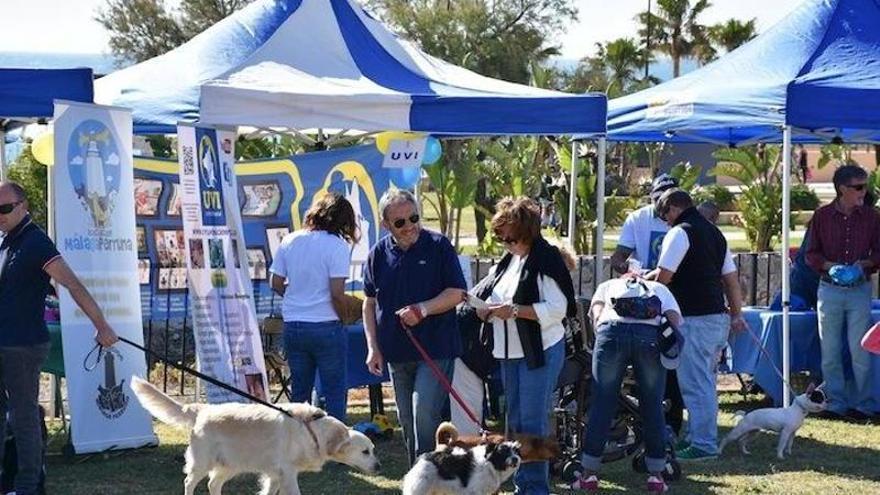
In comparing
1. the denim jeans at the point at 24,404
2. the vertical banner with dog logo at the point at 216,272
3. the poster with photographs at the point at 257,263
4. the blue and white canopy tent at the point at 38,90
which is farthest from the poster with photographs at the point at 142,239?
the denim jeans at the point at 24,404

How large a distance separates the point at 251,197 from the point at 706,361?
Answer: 14.0ft

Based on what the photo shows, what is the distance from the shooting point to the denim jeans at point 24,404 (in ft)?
→ 23.6

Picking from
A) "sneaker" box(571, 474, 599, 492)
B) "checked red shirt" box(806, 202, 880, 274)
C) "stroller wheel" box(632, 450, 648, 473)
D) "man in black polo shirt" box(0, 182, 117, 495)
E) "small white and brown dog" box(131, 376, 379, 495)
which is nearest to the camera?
"man in black polo shirt" box(0, 182, 117, 495)

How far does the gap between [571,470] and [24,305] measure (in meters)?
3.06

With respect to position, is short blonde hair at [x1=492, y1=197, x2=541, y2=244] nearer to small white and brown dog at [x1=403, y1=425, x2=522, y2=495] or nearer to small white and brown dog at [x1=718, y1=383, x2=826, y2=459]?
small white and brown dog at [x1=403, y1=425, x2=522, y2=495]

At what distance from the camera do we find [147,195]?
11.4 meters

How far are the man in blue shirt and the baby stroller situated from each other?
1.51 meters

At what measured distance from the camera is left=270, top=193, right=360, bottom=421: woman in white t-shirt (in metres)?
8.33

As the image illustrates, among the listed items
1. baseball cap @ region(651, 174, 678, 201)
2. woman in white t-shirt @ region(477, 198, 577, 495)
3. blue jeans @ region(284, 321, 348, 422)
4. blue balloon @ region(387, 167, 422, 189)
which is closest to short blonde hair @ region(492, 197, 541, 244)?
woman in white t-shirt @ region(477, 198, 577, 495)

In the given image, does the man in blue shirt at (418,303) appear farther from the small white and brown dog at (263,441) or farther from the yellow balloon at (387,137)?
the yellow balloon at (387,137)

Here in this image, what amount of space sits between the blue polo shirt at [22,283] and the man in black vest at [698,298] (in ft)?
11.6

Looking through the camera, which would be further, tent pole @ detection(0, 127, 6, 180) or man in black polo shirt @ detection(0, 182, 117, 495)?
tent pole @ detection(0, 127, 6, 180)

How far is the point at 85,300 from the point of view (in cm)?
707

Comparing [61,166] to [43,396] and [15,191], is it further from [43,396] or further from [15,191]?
[43,396]
